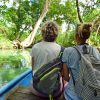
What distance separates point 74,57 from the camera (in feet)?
7.86

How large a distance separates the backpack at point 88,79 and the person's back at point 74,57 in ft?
0.20

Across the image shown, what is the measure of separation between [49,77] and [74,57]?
0.43 metres

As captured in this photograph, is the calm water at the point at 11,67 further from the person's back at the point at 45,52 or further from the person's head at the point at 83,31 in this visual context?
the person's head at the point at 83,31

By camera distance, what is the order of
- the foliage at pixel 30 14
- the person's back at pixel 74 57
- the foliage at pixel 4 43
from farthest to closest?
the foliage at pixel 30 14
the foliage at pixel 4 43
the person's back at pixel 74 57

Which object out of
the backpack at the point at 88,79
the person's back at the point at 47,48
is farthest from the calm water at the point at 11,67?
the backpack at the point at 88,79

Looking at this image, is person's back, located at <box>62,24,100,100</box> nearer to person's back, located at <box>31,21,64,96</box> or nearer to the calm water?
person's back, located at <box>31,21,64,96</box>

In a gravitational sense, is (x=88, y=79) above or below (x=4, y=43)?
above

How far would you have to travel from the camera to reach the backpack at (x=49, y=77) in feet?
8.90

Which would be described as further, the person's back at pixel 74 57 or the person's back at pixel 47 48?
the person's back at pixel 47 48

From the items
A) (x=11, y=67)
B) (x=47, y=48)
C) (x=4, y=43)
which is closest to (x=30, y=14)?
(x=4, y=43)

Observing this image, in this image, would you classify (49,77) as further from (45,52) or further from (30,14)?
(30,14)

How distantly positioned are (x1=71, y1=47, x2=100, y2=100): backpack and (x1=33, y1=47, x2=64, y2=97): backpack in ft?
1.34

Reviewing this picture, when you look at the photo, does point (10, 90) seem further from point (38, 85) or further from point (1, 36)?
point (1, 36)

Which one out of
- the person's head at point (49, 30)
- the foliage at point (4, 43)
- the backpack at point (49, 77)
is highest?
the person's head at point (49, 30)
